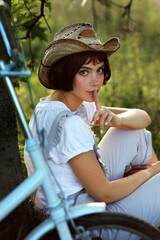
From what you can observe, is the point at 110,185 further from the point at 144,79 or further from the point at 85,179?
the point at 144,79

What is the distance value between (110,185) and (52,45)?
77cm

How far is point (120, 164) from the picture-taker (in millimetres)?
2133

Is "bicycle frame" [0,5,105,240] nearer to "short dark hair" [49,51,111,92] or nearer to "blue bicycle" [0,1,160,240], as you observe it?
"blue bicycle" [0,1,160,240]

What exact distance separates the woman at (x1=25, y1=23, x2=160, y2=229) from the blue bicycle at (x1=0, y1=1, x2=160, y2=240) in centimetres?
33

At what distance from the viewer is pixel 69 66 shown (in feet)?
5.70

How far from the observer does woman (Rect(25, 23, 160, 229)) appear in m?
1.59

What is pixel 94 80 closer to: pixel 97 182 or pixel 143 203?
pixel 97 182

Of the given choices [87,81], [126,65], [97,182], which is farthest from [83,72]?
[126,65]

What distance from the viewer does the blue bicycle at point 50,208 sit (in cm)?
113

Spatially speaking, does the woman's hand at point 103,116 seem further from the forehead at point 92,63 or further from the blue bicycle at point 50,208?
the blue bicycle at point 50,208

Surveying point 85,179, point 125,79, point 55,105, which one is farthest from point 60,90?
point 125,79

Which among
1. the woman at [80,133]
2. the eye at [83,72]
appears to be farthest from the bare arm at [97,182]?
the eye at [83,72]

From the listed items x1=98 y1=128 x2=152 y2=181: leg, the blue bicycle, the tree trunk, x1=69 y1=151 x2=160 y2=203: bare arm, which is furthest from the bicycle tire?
x1=98 y1=128 x2=152 y2=181: leg

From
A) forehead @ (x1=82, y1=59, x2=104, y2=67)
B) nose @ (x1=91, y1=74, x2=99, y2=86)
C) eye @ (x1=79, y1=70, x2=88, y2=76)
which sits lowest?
nose @ (x1=91, y1=74, x2=99, y2=86)
